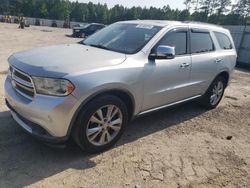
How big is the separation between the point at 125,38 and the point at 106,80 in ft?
4.26

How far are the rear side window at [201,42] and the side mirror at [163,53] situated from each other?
1.11 metres

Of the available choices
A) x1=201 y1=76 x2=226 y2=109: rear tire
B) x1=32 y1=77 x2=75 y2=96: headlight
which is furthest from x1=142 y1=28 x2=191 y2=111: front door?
x1=32 y1=77 x2=75 y2=96: headlight

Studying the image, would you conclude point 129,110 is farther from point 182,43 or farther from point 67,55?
point 182,43

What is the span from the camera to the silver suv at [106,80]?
3230 mm

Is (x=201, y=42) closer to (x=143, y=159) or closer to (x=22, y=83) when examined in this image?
(x=143, y=159)

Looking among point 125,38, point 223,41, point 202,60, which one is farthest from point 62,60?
point 223,41

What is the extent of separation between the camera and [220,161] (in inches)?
158

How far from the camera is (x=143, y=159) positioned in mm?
3818

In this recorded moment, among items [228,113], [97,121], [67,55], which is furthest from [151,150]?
[228,113]

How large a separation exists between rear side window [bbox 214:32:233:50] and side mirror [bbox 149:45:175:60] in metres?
2.24

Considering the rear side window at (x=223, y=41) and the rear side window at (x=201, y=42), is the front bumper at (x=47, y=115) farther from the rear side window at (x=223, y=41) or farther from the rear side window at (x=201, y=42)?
the rear side window at (x=223, y=41)

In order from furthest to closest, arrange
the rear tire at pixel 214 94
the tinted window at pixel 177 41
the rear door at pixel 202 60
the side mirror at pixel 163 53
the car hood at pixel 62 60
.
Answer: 1. the rear tire at pixel 214 94
2. the rear door at pixel 202 60
3. the tinted window at pixel 177 41
4. the side mirror at pixel 163 53
5. the car hood at pixel 62 60

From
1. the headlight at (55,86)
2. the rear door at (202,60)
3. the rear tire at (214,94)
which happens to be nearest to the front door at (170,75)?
the rear door at (202,60)

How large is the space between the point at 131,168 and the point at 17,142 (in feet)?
5.40
